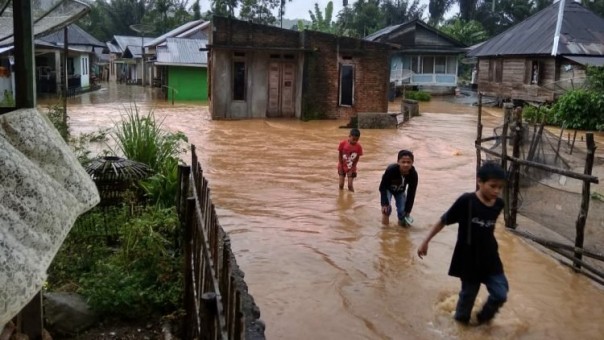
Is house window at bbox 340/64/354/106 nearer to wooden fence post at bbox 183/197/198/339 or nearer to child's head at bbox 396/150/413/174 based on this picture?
child's head at bbox 396/150/413/174

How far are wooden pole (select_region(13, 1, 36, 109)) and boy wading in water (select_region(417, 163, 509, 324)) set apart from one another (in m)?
3.19

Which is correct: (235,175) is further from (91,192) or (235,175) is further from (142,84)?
(142,84)

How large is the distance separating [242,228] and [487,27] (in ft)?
190

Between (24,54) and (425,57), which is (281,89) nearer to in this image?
(24,54)

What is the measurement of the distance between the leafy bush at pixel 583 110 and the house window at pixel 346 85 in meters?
7.58

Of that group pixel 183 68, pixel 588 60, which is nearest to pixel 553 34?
pixel 588 60

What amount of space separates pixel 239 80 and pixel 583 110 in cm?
1239

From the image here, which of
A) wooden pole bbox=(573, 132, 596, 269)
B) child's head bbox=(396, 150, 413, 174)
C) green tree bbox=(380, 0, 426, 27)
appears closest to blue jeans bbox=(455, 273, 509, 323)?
wooden pole bbox=(573, 132, 596, 269)

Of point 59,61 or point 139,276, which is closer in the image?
point 139,276

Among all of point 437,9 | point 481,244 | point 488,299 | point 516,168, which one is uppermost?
point 437,9

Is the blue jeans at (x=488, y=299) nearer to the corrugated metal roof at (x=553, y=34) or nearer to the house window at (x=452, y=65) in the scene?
the corrugated metal roof at (x=553, y=34)

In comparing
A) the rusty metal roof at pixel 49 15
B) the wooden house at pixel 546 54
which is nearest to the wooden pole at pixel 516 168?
the rusty metal roof at pixel 49 15

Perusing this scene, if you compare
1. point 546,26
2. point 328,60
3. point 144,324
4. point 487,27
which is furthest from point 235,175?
point 487,27

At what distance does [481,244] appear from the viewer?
475cm
